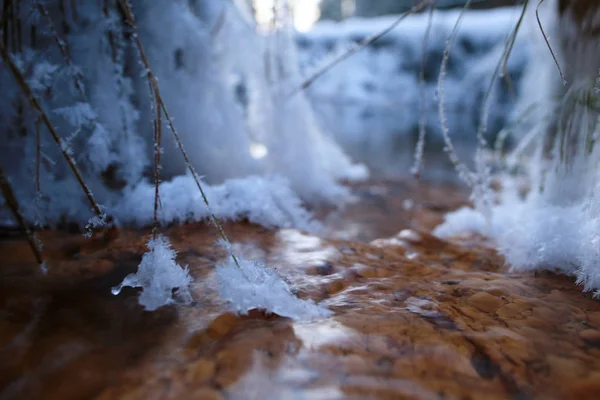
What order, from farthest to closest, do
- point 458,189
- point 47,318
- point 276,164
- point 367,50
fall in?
1. point 367,50
2. point 458,189
3. point 276,164
4. point 47,318

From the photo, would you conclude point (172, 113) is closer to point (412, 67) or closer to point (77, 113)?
point (77, 113)

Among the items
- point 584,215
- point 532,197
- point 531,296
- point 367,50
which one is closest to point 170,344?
point 531,296

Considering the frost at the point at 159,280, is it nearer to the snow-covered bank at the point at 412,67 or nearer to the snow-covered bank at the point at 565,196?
the snow-covered bank at the point at 565,196

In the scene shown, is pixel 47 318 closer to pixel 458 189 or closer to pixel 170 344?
pixel 170 344

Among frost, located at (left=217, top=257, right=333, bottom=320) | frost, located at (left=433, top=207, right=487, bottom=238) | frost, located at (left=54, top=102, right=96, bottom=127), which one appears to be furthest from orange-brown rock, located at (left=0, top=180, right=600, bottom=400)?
frost, located at (left=433, top=207, right=487, bottom=238)

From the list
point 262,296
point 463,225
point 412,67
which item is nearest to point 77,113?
point 262,296

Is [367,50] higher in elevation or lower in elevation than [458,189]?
higher
